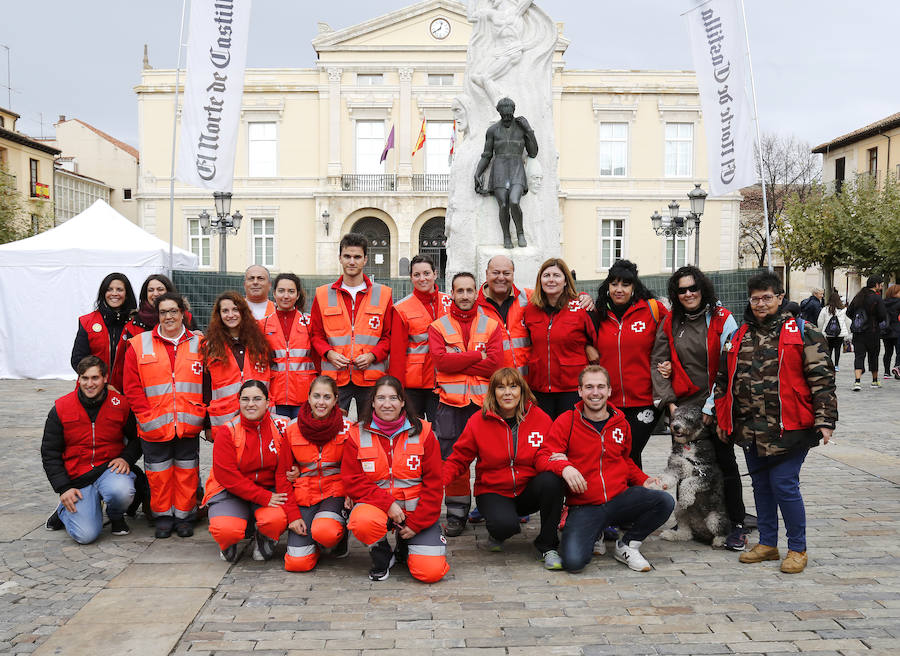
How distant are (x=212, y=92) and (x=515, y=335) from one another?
6294 mm

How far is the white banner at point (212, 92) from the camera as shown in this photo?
30.5 feet

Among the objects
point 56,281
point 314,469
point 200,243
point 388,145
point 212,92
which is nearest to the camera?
point 314,469

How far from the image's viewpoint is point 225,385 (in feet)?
16.8

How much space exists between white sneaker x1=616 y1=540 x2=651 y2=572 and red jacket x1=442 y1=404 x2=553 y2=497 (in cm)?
68

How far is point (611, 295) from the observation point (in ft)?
16.4

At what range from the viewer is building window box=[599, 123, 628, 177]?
3512 cm

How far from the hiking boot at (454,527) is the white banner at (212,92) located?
606cm

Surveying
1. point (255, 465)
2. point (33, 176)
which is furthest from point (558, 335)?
point (33, 176)

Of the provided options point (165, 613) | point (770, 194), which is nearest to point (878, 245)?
point (770, 194)

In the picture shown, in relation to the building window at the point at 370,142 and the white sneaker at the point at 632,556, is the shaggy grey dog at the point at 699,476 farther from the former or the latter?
the building window at the point at 370,142

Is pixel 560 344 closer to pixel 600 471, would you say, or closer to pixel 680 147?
pixel 600 471

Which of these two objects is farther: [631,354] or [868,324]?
[868,324]

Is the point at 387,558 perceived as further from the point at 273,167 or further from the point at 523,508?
the point at 273,167

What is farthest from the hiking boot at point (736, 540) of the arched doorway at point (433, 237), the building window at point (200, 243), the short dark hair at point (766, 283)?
the building window at point (200, 243)
